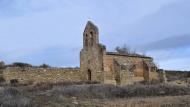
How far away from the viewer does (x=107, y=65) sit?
4869cm

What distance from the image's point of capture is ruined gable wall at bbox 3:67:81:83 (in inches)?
1789

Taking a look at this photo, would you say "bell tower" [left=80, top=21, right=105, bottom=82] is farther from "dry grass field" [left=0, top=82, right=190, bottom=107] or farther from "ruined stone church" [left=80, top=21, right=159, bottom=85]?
"dry grass field" [left=0, top=82, right=190, bottom=107]

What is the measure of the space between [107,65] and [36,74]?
25.3 feet

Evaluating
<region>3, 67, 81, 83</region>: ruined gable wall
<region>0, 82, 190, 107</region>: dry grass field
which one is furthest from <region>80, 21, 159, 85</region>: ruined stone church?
<region>0, 82, 190, 107</region>: dry grass field

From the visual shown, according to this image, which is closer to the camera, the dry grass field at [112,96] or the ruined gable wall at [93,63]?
the dry grass field at [112,96]

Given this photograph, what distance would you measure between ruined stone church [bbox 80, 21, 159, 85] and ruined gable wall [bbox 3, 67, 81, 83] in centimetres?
319

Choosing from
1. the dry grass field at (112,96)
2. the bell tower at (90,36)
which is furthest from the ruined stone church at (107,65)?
the dry grass field at (112,96)

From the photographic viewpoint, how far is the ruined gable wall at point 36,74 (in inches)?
1789

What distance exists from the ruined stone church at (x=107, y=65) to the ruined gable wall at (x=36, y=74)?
10.5ft

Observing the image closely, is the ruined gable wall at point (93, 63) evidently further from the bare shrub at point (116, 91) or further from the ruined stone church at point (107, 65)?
the bare shrub at point (116, 91)

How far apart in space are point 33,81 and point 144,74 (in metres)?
13.6

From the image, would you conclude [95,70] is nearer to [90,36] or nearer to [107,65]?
[107,65]

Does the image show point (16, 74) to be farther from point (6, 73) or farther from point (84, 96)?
point (84, 96)

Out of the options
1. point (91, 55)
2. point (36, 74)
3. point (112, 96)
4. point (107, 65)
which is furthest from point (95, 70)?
point (112, 96)
